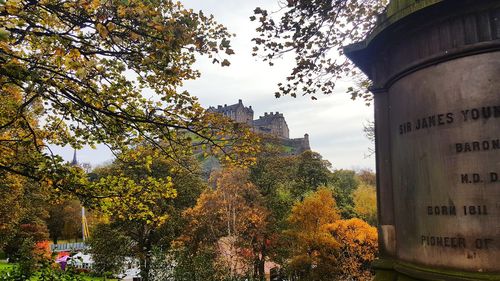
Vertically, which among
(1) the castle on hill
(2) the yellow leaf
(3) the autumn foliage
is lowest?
(3) the autumn foliage

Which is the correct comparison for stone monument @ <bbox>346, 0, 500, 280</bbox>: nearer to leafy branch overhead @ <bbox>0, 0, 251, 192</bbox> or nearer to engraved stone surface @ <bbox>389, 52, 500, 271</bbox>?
engraved stone surface @ <bbox>389, 52, 500, 271</bbox>

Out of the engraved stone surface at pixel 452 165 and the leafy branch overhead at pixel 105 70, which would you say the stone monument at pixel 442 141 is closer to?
the engraved stone surface at pixel 452 165

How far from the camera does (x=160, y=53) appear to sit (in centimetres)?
523

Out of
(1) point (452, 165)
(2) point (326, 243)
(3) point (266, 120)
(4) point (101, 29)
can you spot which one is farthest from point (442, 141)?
(3) point (266, 120)

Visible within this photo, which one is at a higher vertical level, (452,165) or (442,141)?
(442,141)

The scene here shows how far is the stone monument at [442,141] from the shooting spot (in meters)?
3.82

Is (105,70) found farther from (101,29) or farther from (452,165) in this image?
(452,165)

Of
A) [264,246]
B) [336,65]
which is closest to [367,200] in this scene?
[264,246]

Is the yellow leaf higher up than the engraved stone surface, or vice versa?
the yellow leaf

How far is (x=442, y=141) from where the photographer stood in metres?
4.14

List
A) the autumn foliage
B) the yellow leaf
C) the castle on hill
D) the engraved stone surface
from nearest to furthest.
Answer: the engraved stone surface → the yellow leaf → the autumn foliage → the castle on hill

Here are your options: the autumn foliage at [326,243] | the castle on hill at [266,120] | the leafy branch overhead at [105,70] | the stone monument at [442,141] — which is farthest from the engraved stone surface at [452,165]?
the castle on hill at [266,120]

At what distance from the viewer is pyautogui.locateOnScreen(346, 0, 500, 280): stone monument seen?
3820mm

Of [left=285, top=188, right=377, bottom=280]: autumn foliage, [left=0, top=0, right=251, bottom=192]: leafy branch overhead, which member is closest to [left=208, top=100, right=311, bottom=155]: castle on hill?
[left=285, top=188, right=377, bottom=280]: autumn foliage
